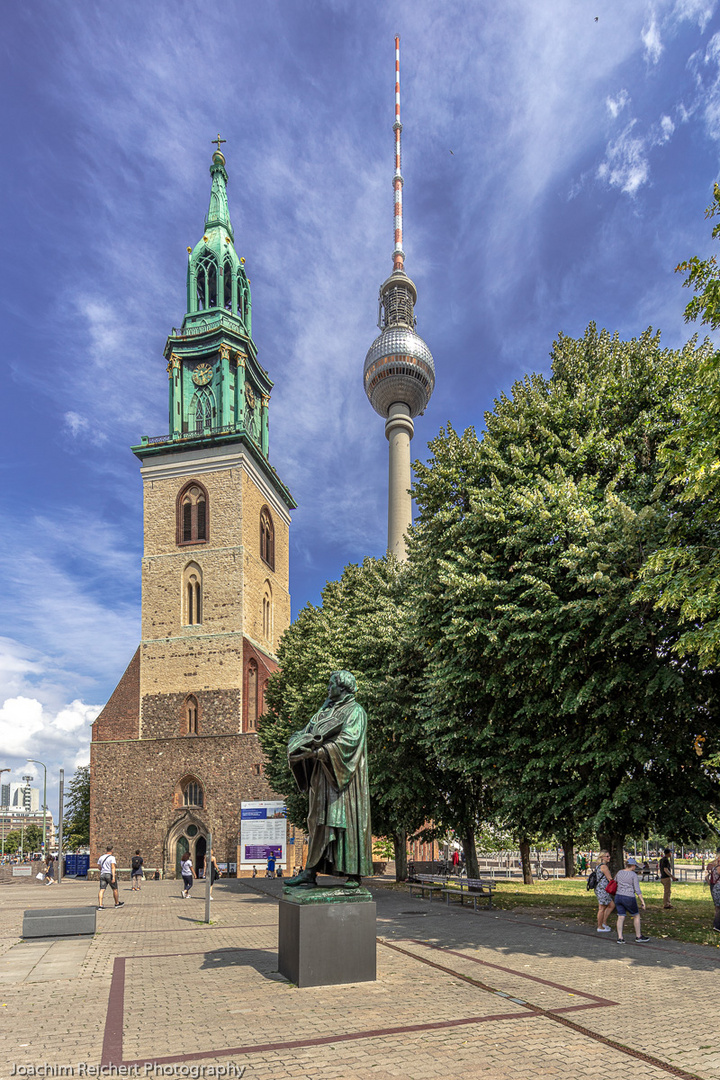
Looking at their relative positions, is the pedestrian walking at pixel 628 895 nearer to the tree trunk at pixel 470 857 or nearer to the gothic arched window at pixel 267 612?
the tree trunk at pixel 470 857

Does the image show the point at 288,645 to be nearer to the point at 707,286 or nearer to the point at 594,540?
the point at 594,540

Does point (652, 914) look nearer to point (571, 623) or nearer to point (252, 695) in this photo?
point (571, 623)

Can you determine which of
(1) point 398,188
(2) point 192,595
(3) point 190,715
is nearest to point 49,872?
(3) point 190,715

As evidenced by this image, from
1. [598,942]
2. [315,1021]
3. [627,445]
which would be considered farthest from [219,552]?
[315,1021]

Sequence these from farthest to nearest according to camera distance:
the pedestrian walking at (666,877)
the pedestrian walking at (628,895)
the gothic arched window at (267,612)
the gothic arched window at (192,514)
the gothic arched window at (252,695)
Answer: the gothic arched window at (267,612) < the gothic arched window at (192,514) < the gothic arched window at (252,695) < the pedestrian walking at (666,877) < the pedestrian walking at (628,895)

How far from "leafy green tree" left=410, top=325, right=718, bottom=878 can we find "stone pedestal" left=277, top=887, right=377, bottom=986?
5813 mm

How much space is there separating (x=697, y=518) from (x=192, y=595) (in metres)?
36.7

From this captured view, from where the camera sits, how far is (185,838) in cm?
4006

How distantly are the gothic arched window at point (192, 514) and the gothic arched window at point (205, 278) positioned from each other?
15124mm

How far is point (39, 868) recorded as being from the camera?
135 feet

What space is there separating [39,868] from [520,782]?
36.7m

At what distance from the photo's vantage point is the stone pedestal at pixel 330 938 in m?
8.06

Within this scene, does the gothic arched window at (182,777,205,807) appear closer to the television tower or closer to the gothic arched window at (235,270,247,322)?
the gothic arched window at (235,270,247,322)

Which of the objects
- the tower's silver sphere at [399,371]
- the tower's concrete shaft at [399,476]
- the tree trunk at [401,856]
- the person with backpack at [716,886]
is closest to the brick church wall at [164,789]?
the tree trunk at [401,856]
